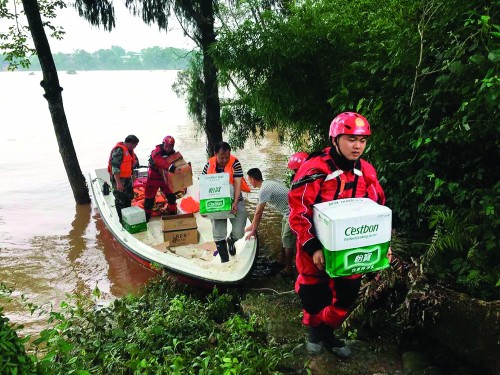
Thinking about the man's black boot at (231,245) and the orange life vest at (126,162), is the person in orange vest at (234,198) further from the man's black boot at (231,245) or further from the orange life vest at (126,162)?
the orange life vest at (126,162)

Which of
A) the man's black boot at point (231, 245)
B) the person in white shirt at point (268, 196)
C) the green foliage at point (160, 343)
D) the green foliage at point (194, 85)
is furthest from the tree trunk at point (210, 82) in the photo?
the green foliage at point (160, 343)

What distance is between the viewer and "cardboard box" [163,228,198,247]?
6.23 metres

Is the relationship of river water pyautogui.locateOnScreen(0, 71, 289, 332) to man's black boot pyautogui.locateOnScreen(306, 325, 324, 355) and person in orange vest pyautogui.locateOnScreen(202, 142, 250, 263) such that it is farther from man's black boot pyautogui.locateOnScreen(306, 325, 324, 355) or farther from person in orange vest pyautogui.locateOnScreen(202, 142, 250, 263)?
man's black boot pyautogui.locateOnScreen(306, 325, 324, 355)

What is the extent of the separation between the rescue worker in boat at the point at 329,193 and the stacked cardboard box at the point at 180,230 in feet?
11.8

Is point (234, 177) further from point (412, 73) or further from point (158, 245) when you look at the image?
point (412, 73)

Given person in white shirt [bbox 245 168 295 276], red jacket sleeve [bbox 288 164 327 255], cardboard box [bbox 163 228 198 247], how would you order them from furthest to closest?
cardboard box [bbox 163 228 198 247] < person in white shirt [bbox 245 168 295 276] < red jacket sleeve [bbox 288 164 327 255]

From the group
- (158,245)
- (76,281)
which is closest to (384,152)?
(158,245)

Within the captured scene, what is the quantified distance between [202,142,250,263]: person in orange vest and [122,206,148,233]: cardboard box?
1812 millimetres

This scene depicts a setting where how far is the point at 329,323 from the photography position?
3006mm

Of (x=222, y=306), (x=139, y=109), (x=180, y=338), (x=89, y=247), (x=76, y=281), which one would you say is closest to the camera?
(x=180, y=338)

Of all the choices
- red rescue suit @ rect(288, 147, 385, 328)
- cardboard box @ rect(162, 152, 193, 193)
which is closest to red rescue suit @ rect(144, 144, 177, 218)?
cardboard box @ rect(162, 152, 193, 193)

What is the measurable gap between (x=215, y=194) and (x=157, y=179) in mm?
2163

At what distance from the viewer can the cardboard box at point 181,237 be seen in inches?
245

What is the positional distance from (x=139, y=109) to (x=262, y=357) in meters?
41.6
